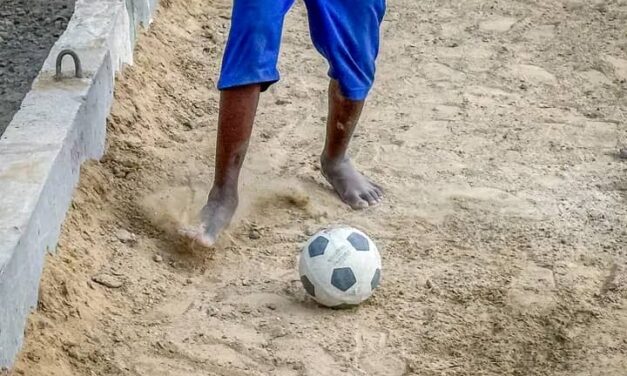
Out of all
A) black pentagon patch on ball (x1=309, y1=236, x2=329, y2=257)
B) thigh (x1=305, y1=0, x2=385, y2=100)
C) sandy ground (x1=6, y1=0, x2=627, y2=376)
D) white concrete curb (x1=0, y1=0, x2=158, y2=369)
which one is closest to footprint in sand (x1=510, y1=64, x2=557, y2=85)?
sandy ground (x1=6, y1=0, x2=627, y2=376)

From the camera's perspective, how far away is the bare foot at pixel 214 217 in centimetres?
407

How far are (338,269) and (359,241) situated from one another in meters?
0.16

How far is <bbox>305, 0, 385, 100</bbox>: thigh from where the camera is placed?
164 inches

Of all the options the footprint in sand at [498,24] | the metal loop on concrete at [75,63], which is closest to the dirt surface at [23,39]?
the metal loop on concrete at [75,63]

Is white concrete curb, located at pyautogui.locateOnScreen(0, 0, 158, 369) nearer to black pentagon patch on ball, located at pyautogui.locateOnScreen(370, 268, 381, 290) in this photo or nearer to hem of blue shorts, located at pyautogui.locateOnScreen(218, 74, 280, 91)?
hem of blue shorts, located at pyautogui.locateOnScreen(218, 74, 280, 91)

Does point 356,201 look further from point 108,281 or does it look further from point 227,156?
point 108,281

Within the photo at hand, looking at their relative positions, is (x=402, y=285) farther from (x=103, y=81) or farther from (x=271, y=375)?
(x=103, y=81)

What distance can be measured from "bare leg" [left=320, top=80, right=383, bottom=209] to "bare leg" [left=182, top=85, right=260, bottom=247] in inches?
19.4

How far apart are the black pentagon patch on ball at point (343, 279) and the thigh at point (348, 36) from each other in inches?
37.4

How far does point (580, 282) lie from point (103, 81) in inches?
83.3

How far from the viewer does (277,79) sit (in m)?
4.03

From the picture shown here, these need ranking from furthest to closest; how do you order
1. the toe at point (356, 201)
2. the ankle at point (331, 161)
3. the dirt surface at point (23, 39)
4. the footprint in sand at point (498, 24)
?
the footprint in sand at point (498, 24), the dirt surface at point (23, 39), the ankle at point (331, 161), the toe at point (356, 201)

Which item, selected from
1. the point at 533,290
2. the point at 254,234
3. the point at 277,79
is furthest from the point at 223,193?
the point at 533,290

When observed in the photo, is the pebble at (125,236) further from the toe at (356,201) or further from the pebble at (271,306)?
the toe at (356,201)
